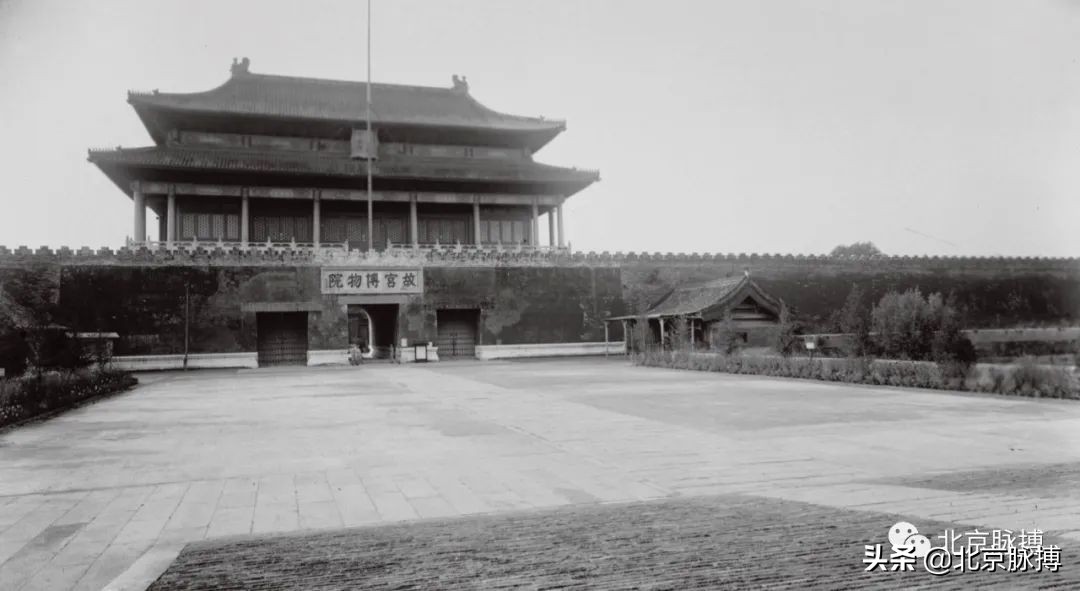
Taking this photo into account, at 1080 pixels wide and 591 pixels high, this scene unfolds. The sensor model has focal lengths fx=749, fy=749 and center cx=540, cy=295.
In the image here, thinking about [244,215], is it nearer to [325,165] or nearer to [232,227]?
[232,227]

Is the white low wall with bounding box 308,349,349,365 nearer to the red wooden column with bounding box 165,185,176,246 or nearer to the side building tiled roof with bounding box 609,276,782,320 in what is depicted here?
the red wooden column with bounding box 165,185,176,246

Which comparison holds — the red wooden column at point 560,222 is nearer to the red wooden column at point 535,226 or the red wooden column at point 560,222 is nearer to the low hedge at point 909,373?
the red wooden column at point 535,226

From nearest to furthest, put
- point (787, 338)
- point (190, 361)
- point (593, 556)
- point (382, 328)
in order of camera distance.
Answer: point (593, 556)
point (787, 338)
point (190, 361)
point (382, 328)

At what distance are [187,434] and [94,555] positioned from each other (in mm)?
4685

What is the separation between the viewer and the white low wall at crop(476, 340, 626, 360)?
1044 inches

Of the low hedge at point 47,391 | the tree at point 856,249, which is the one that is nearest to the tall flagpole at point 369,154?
the low hedge at point 47,391

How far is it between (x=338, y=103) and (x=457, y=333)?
36.6 ft

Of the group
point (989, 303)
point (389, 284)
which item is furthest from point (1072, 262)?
point (389, 284)

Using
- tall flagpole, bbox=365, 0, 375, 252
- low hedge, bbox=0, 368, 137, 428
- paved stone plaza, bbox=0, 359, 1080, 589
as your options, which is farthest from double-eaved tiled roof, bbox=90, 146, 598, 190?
paved stone plaza, bbox=0, 359, 1080, 589

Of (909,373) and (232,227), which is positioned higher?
(232,227)

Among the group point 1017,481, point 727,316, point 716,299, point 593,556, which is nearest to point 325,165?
point 716,299

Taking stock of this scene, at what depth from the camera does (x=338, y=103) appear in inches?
1209

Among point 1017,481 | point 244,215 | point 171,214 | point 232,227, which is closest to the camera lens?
point 1017,481

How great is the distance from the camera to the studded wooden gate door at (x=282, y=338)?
83.5 feet
